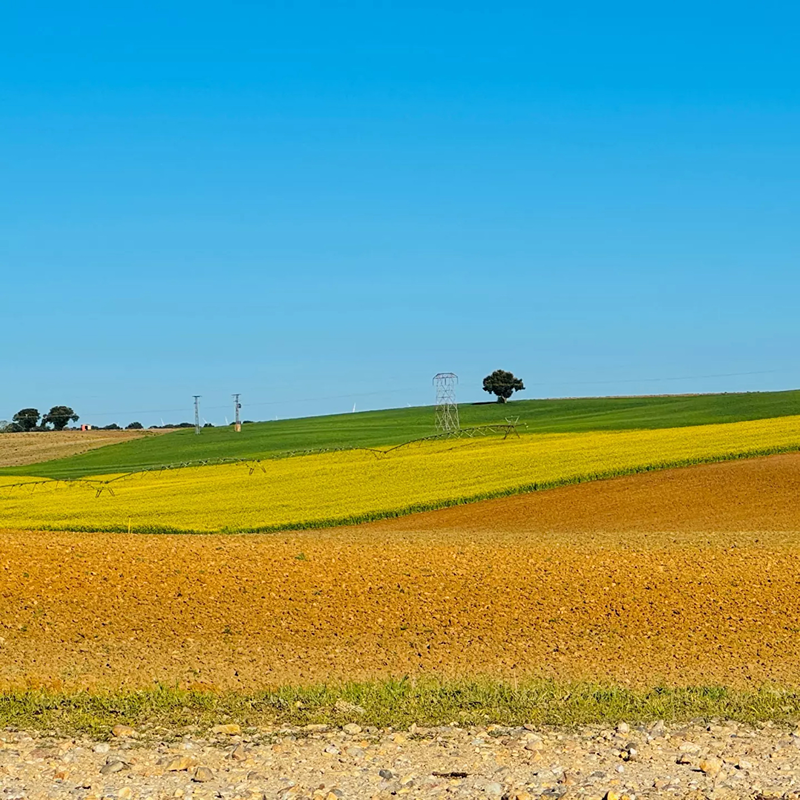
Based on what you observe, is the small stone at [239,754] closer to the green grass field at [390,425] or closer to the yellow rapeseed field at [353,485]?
the yellow rapeseed field at [353,485]

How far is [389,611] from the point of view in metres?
18.0

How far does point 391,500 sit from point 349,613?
2262cm

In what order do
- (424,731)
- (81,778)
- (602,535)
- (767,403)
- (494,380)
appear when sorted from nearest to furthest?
1. (81,778)
2. (424,731)
3. (602,535)
4. (767,403)
5. (494,380)

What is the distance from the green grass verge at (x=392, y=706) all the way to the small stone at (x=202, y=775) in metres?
1.54

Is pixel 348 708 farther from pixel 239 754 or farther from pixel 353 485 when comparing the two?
pixel 353 485

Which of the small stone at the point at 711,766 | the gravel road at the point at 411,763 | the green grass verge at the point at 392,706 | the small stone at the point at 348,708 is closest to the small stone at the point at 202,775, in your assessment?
the gravel road at the point at 411,763

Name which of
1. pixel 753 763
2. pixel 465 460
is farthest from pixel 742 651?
pixel 465 460

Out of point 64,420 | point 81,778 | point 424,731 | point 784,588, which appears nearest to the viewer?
point 81,778

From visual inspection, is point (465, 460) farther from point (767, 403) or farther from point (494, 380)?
point (494, 380)

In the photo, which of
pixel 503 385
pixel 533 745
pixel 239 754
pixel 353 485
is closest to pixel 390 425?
pixel 503 385

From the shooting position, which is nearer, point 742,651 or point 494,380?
point 742,651

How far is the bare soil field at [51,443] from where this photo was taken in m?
98.5

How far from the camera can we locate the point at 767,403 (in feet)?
271

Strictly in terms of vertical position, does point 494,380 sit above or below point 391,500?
above
